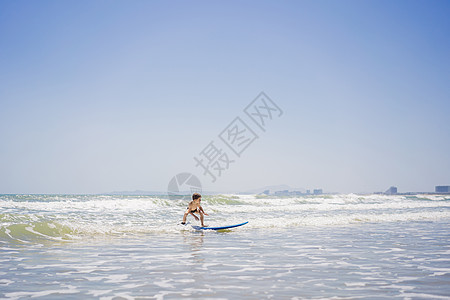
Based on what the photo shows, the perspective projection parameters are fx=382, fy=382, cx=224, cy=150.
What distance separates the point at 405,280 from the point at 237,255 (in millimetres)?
3472

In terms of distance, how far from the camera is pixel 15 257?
784 cm

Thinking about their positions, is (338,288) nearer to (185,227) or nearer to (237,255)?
(237,255)

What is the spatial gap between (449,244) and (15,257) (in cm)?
1024

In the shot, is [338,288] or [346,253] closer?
[338,288]

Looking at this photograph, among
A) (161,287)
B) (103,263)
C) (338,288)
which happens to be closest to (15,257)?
(103,263)

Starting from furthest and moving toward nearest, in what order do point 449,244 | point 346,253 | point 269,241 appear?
point 269,241 < point 449,244 < point 346,253

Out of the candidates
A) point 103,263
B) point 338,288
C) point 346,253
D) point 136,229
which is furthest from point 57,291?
point 136,229

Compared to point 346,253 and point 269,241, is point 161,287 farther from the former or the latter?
point 269,241

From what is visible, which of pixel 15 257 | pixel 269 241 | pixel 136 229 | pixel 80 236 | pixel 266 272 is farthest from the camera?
pixel 136 229

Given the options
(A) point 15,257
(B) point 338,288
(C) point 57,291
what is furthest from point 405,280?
(A) point 15,257

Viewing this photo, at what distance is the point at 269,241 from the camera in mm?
10594

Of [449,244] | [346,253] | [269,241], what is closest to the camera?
[346,253]

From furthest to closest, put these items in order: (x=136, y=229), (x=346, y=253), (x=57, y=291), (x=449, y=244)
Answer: (x=136, y=229) → (x=449, y=244) → (x=346, y=253) → (x=57, y=291)

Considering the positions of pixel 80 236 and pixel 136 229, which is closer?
pixel 80 236
